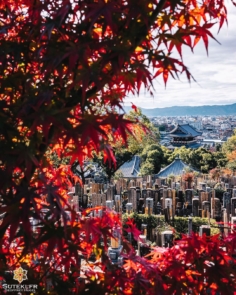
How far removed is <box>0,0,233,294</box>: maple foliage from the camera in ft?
3.54

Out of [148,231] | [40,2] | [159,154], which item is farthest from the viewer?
[159,154]

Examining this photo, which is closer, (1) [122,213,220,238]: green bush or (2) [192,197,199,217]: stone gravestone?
(1) [122,213,220,238]: green bush

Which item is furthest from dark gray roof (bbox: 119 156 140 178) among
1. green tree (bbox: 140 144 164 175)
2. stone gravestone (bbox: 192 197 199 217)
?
stone gravestone (bbox: 192 197 199 217)

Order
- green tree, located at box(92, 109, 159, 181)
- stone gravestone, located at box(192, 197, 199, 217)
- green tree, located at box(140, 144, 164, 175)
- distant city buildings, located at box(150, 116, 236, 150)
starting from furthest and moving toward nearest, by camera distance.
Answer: distant city buildings, located at box(150, 116, 236, 150), green tree, located at box(140, 144, 164, 175), stone gravestone, located at box(192, 197, 199, 217), green tree, located at box(92, 109, 159, 181)

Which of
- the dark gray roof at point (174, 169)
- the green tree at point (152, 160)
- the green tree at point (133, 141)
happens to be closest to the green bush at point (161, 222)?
the green tree at point (133, 141)

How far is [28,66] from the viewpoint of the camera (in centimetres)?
142

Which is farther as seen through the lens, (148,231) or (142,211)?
(142,211)

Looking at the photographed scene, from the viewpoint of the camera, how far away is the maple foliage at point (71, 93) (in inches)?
42.4

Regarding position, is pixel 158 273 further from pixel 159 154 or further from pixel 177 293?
pixel 159 154

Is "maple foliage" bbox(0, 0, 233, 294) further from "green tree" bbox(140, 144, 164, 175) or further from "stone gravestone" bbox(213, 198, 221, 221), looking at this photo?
"green tree" bbox(140, 144, 164, 175)

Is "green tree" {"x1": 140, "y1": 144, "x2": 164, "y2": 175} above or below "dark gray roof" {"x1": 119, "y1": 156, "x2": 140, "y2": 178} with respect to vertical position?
above

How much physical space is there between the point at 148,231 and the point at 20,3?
6308 millimetres

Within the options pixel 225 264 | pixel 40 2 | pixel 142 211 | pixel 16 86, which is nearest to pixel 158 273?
pixel 225 264

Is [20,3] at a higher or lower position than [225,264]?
higher
